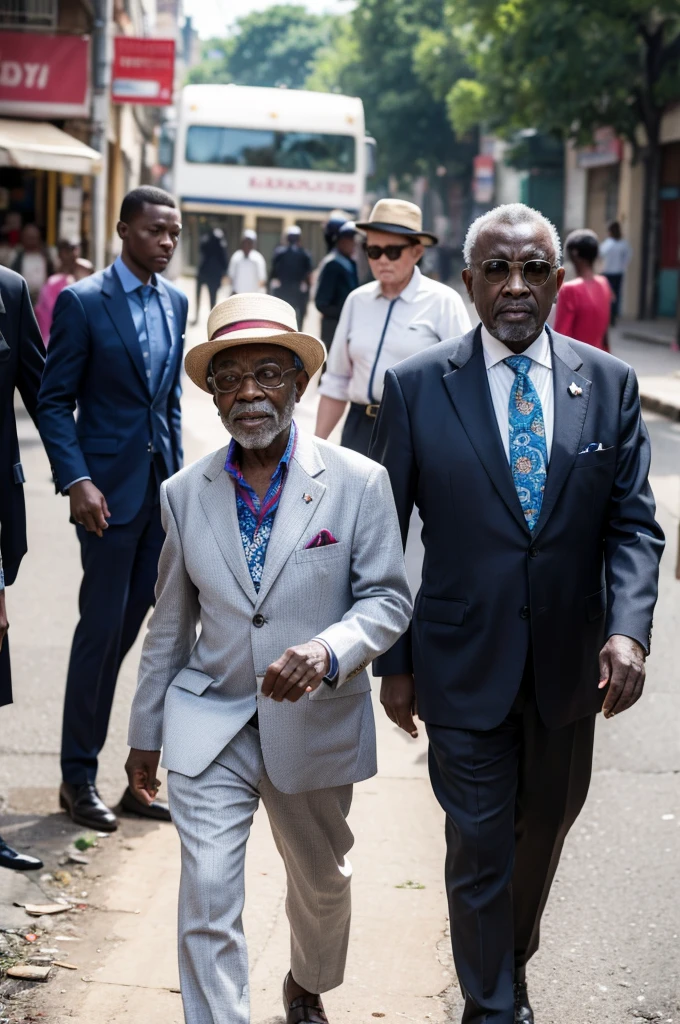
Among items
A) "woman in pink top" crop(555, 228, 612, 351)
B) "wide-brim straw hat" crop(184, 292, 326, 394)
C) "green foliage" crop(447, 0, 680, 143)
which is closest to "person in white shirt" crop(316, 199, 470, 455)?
"wide-brim straw hat" crop(184, 292, 326, 394)

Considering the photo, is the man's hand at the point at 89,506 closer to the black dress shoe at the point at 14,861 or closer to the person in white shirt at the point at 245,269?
the black dress shoe at the point at 14,861

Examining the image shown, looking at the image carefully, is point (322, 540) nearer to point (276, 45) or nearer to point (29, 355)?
point (29, 355)

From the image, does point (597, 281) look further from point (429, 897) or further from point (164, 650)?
point (164, 650)

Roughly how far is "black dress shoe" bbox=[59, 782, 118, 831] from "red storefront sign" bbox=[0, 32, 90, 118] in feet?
60.3

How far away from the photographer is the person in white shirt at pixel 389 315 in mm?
6414

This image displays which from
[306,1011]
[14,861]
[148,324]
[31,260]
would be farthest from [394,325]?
[31,260]

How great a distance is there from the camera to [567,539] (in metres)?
3.54

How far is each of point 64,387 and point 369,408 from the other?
1.76m

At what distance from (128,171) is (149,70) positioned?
13722 millimetres

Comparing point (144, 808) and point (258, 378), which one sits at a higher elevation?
point (258, 378)

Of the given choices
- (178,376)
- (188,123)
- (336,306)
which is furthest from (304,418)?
(188,123)

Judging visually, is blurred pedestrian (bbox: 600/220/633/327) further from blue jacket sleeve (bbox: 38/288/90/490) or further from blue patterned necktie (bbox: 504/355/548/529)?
blue patterned necktie (bbox: 504/355/548/529)

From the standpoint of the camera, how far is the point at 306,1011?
146 inches

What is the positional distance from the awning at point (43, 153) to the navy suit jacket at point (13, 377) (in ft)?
47.7
